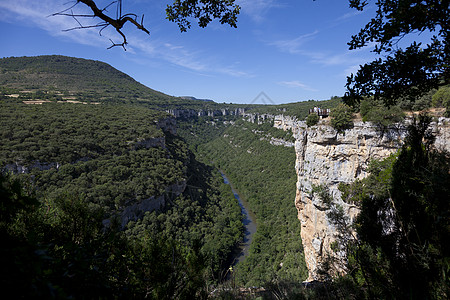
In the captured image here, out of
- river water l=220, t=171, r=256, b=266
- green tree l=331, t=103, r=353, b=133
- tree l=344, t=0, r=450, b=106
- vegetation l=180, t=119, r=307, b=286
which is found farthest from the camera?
river water l=220, t=171, r=256, b=266

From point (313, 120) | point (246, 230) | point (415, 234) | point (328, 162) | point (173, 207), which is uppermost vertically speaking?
point (313, 120)

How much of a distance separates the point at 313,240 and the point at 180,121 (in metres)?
81.8

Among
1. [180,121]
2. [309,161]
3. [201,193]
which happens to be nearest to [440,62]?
[309,161]

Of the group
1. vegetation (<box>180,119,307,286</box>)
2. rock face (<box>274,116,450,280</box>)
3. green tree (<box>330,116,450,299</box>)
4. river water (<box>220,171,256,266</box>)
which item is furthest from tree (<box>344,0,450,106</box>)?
river water (<box>220,171,256,266</box>)

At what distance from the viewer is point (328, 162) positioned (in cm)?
1384

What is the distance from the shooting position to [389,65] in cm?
286

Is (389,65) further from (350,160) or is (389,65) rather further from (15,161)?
(15,161)

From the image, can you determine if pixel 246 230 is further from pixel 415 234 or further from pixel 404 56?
pixel 404 56

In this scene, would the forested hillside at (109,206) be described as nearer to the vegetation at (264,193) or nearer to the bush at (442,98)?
the vegetation at (264,193)

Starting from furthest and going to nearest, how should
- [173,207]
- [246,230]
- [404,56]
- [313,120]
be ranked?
[246,230], [173,207], [313,120], [404,56]

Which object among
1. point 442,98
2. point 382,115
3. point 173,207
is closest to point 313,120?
point 382,115

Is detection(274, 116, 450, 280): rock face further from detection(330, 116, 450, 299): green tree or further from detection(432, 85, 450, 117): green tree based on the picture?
detection(330, 116, 450, 299): green tree

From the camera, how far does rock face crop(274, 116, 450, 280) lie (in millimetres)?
11469

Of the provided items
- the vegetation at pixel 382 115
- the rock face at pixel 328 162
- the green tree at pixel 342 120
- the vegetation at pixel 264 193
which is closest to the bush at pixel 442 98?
the rock face at pixel 328 162
